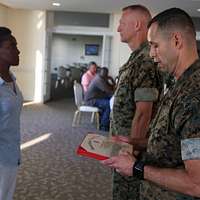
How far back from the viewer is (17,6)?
32.2 ft

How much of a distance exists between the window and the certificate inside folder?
1648 cm

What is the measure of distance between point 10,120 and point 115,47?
319 inches

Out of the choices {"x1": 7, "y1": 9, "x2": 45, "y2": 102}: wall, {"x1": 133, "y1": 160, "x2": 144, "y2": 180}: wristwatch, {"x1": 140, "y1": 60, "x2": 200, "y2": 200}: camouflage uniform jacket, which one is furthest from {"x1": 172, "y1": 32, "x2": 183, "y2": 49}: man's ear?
{"x1": 7, "y1": 9, "x2": 45, "y2": 102}: wall

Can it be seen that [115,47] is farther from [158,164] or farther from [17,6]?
[158,164]

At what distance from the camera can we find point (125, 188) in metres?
2.32

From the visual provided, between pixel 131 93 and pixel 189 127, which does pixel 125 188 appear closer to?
pixel 131 93

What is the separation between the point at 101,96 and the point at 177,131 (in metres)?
6.23

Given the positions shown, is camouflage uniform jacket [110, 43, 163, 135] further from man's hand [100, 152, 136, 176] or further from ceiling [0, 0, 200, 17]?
ceiling [0, 0, 200, 17]

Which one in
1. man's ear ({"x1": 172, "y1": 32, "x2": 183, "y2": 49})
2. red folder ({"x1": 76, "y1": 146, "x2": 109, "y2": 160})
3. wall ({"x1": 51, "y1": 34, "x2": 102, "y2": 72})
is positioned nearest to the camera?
man's ear ({"x1": 172, "y1": 32, "x2": 183, "y2": 49})

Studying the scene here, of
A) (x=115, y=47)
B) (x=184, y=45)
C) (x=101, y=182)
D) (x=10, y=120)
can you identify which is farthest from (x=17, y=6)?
(x=184, y=45)

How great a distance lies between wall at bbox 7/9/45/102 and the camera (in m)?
10.4

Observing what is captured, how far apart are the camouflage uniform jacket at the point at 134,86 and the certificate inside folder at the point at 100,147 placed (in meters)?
0.53

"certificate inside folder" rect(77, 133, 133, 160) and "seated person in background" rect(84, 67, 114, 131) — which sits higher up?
"certificate inside folder" rect(77, 133, 133, 160)

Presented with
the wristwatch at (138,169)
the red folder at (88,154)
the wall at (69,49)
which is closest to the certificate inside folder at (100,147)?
the red folder at (88,154)
